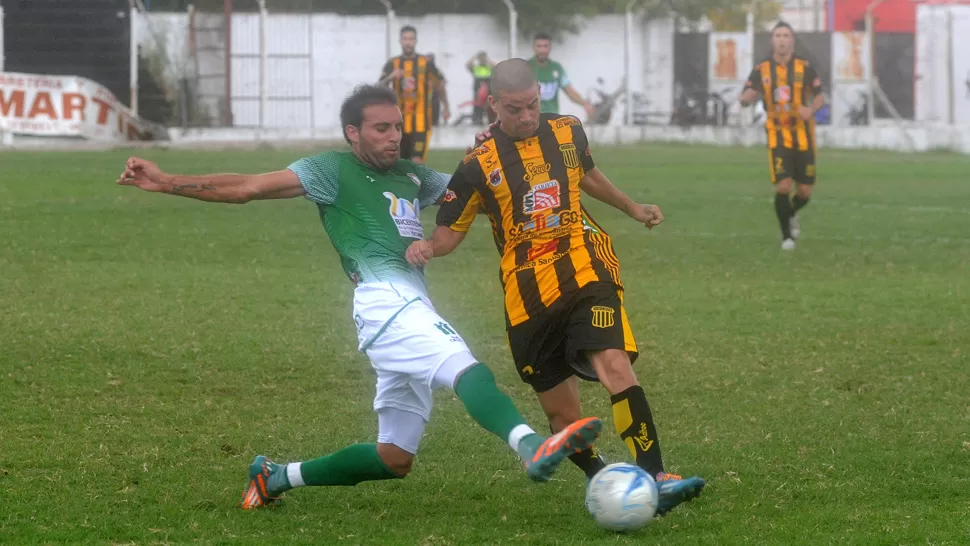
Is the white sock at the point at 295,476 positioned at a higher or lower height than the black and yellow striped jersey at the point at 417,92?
lower

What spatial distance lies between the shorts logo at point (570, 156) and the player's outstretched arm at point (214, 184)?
41.2 inches

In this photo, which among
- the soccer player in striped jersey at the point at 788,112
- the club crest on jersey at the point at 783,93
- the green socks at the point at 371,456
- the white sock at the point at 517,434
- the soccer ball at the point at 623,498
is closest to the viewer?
the white sock at the point at 517,434

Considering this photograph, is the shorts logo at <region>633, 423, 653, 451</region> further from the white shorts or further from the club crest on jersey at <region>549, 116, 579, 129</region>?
the club crest on jersey at <region>549, 116, 579, 129</region>

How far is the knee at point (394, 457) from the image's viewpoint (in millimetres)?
5086

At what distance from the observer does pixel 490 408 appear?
4.56 metres

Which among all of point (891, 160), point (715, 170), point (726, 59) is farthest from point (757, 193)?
point (726, 59)

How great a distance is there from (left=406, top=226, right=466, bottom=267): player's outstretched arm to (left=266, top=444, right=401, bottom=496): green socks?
0.73 meters

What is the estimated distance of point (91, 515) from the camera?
16.7ft

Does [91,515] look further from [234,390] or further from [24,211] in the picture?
[24,211]

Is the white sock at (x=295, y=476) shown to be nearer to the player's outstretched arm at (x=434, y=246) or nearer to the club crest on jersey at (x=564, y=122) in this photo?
the player's outstretched arm at (x=434, y=246)

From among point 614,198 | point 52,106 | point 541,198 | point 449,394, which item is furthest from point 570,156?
point 52,106

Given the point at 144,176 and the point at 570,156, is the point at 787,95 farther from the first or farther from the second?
the point at 144,176

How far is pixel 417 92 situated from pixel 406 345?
14.1 m

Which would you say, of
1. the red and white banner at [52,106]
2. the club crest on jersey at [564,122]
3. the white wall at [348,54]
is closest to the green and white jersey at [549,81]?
the red and white banner at [52,106]
